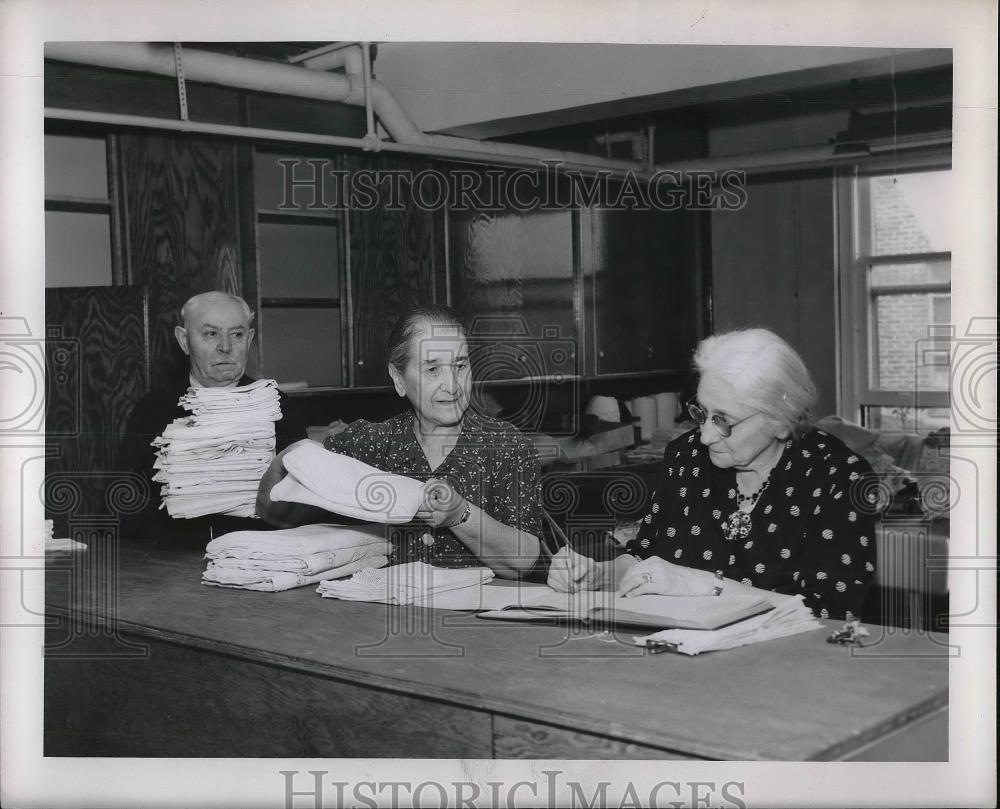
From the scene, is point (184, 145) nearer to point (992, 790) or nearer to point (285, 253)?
point (285, 253)

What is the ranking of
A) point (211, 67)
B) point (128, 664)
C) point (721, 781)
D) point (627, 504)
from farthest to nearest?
point (211, 67) → point (627, 504) → point (128, 664) → point (721, 781)

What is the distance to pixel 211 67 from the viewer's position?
12.0 ft

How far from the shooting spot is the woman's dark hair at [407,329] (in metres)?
2.82

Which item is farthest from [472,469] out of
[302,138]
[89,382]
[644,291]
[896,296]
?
[644,291]

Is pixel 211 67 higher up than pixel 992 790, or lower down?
higher up

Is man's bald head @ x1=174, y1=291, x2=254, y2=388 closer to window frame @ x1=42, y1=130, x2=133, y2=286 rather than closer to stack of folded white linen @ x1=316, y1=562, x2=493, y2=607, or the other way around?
window frame @ x1=42, y1=130, x2=133, y2=286

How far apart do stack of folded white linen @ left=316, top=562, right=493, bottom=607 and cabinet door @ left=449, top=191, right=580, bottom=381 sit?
3.88 feet

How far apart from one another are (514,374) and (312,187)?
3.38 feet

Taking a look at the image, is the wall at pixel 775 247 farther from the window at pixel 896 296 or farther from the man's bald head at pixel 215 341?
the man's bald head at pixel 215 341

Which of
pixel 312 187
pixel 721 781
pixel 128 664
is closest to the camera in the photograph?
pixel 721 781

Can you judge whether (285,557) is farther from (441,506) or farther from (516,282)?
(516,282)

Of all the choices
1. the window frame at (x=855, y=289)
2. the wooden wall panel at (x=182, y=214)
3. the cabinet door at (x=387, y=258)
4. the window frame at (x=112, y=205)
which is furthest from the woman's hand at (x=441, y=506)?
the window frame at (x=855, y=289)

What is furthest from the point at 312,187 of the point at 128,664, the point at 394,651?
the point at 394,651

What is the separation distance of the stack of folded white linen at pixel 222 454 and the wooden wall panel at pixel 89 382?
0.20 meters
